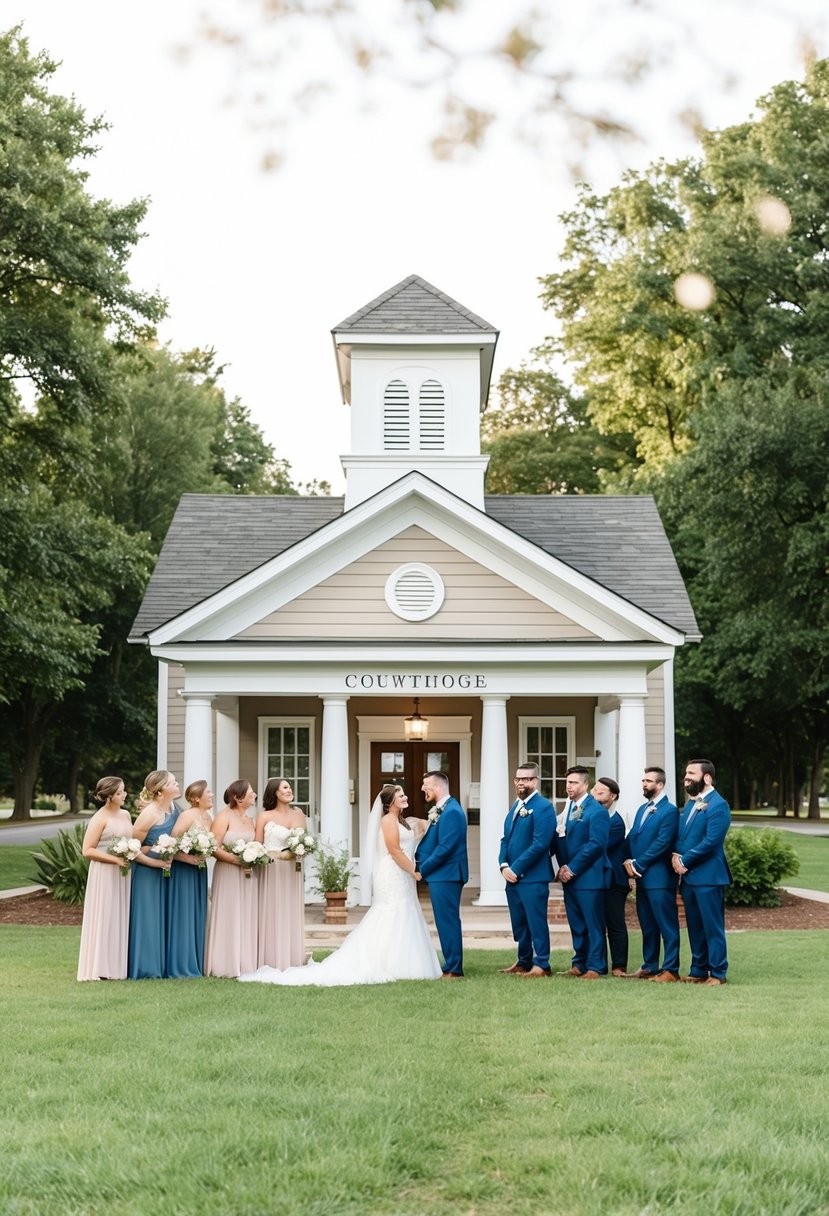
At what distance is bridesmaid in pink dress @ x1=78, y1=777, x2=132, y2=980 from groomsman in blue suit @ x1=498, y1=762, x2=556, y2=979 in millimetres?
3408

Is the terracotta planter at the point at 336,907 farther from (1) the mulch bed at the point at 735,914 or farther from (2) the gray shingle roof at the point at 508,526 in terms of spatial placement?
(2) the gray shingle roof at the point at 508,526

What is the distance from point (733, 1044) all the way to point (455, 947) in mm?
3964

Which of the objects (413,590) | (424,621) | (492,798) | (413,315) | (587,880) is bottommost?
(587,880)

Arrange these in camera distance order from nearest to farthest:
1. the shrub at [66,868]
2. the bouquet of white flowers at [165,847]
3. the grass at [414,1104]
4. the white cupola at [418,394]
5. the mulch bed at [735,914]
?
1. the grass at [414,1104]
2. the bouquet of white flowers at [165,847]
3. the mulch bed at [735,914]
4. the shrub at [66,868]
5. the white cupola at [418,394]

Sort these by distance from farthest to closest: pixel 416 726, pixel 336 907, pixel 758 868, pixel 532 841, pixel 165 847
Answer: pixel 416 726 < pixel 758 868 < pixel 336 907 < pixel 532 841 < pixel 165 847

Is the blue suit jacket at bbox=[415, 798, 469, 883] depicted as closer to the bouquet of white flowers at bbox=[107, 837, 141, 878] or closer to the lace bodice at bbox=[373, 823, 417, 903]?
the lace bodice at bbox=[373, 823, 417, 903]

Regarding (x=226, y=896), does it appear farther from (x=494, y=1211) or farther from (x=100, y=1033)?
(x=494, y=1211)

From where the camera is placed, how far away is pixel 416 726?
787 inches

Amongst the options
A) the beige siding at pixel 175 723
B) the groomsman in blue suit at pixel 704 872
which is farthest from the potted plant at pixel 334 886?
the groomsman in blue suit at pixel 704 872

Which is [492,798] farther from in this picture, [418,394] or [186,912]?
[418,394]

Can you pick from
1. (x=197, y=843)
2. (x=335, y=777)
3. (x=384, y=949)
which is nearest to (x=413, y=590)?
(x=335, y=777)

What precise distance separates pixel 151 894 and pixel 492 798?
703 cm

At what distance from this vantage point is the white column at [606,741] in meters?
19.8

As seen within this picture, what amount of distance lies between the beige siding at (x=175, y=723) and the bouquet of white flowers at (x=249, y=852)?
342 inches
